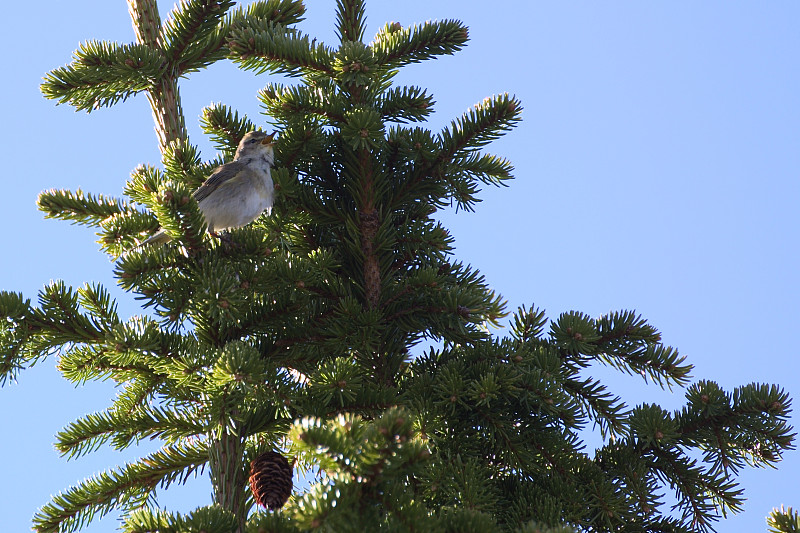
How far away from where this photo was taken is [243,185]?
17.2 feet

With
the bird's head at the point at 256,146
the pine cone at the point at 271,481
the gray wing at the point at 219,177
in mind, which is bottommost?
the pine cone at the point at 271,481

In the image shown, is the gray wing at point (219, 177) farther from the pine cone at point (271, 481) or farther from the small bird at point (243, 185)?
the pine cone at point (271, 481)

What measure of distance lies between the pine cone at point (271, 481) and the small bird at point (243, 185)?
175 cm

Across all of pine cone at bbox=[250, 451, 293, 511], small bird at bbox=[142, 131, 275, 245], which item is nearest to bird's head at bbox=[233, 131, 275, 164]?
small bird at bbox=[142, 131, 275, 245]

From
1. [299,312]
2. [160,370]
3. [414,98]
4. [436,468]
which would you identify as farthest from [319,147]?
[436,468]

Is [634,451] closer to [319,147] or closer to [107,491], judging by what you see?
[319,147]

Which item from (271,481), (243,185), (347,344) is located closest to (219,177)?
(243,185)

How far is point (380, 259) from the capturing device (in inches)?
185

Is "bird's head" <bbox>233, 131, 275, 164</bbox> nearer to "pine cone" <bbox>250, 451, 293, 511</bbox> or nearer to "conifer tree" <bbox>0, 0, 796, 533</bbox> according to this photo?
"conifer tree" <bbox>0, 0, 796, 533</bbox>

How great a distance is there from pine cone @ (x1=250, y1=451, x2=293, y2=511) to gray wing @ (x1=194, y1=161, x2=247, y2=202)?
6.37 feet

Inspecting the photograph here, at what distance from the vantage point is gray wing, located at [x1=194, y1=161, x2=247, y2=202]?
16.4 ft

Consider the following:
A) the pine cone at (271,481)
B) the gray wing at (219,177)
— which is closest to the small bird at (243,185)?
the gray wing at (219,177)

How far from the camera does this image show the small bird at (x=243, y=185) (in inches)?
197

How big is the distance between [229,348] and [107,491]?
3.86 feet
